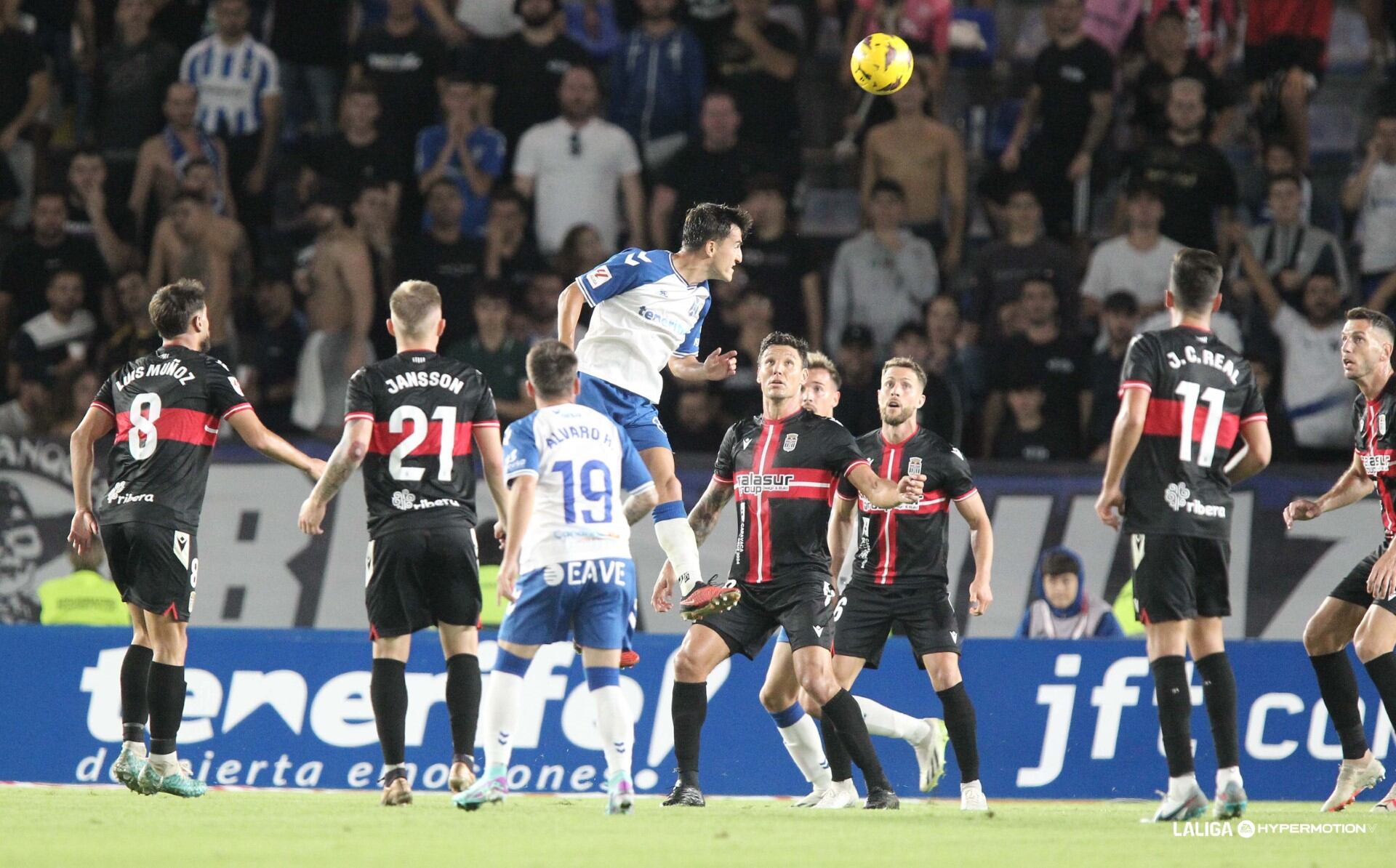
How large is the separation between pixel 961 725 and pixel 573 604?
252 cm

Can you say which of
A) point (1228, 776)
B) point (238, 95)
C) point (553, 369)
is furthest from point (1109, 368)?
point (238, 95)

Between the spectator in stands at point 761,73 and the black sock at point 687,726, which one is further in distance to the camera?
the spectator in stands at point 761,73

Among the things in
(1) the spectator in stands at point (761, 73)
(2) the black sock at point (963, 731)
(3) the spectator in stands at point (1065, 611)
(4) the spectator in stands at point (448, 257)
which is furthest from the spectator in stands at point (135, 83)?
(2) the black sock at point (963, 731)

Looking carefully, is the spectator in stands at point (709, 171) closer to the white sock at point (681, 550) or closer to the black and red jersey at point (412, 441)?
the white sock at point (681, 550)

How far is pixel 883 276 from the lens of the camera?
52.3 feet

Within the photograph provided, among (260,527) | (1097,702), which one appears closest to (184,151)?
(260,527)

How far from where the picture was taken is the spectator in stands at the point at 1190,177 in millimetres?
16141

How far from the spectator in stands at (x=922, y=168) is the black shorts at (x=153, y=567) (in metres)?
8.84

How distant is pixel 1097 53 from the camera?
17.0 metres

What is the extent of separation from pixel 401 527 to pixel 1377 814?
17.0ft

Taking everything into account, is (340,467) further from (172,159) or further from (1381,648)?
(172,159)

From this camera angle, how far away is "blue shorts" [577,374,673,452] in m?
9.55

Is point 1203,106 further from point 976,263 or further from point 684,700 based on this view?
point 684,700

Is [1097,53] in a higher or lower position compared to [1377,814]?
higher
